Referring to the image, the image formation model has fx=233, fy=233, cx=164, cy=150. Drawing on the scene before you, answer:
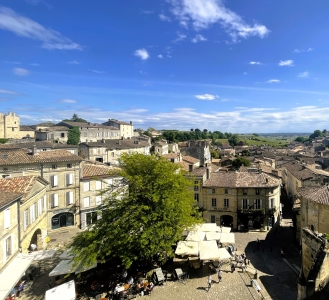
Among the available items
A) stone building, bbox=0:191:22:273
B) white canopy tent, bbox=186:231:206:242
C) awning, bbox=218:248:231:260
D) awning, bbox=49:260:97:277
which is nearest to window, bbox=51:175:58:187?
stone building, bbox=0:191:22:273

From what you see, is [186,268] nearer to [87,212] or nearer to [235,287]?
[235,287]

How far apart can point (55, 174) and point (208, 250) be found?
2248 centimetres

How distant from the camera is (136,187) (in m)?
21.7

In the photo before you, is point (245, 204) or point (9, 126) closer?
point (245, 204)

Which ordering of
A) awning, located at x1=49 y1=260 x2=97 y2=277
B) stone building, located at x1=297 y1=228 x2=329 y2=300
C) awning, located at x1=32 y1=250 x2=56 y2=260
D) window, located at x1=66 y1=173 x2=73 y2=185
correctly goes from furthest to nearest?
1. window, located at x1=66 y1=173 x2=73 y2=185
2. awning, located at x1=32 y1=250 x2=56 y2=260
3. awning, located at x1=49 y1=260 x2=97 y2=277
4. stone building, located at x1=297 y1=228 x2=329 y2=300

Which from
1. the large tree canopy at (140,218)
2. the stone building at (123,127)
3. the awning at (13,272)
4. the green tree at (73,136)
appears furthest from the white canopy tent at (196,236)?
the stone building at (123,127)

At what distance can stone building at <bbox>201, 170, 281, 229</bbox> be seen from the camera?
121ft

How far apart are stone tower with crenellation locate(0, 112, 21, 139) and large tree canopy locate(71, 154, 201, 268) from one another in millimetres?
76767

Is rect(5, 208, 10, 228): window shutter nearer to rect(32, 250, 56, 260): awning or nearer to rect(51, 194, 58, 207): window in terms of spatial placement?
rect(32, 250, 56, 260): awning

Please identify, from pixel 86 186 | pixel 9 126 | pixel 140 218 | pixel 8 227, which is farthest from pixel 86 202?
pixel 9 126

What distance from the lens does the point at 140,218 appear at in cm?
2066

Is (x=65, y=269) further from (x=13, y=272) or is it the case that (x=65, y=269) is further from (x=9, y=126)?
(x=9, y=126)

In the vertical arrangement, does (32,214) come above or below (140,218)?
below

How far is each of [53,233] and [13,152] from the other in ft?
40.3
